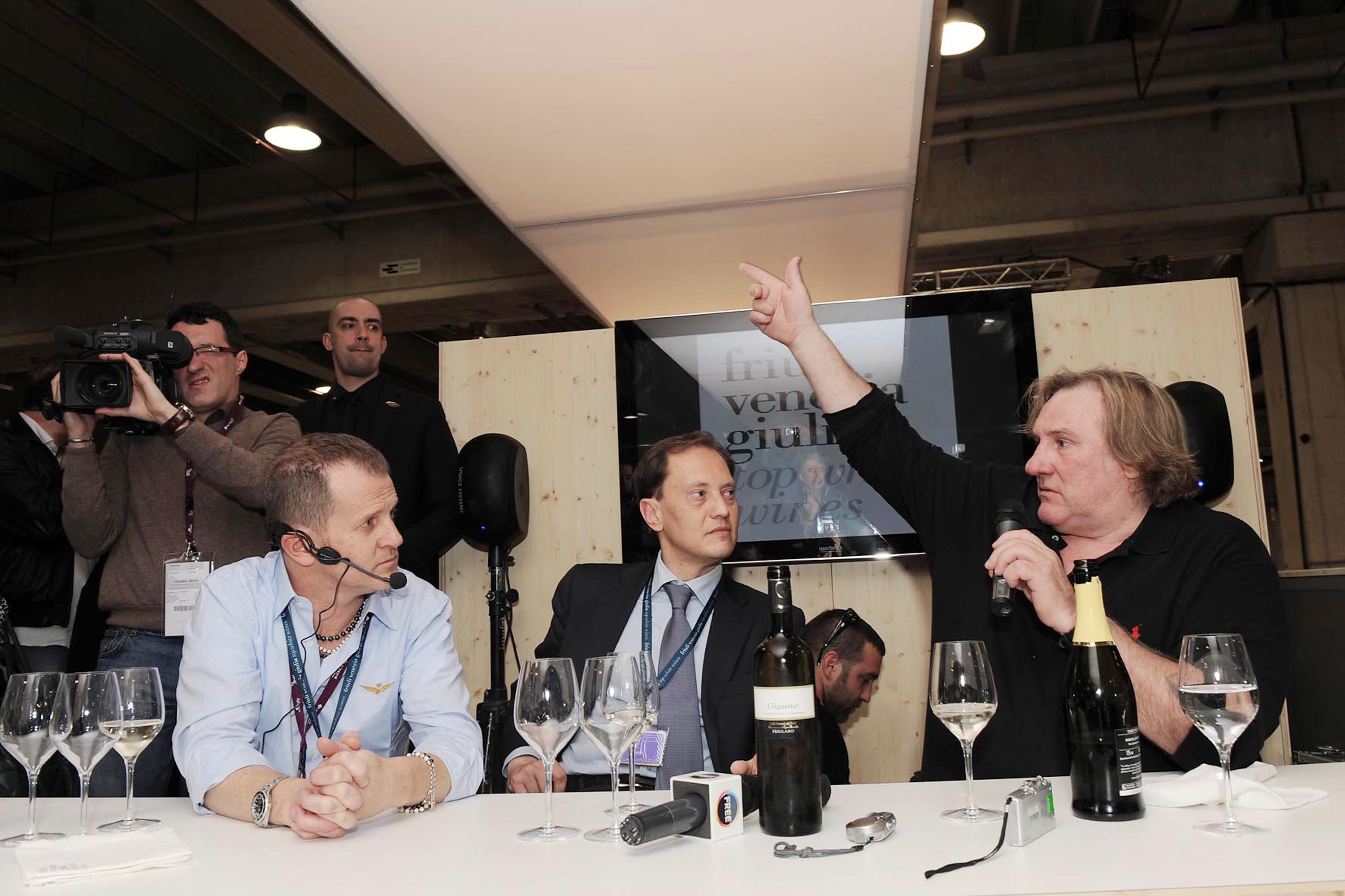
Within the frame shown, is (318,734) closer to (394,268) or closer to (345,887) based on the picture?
(345,887)

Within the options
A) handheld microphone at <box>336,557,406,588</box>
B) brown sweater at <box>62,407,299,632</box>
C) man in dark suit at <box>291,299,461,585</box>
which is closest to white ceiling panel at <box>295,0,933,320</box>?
man in dark suit at <box>291,299,461,585</box>

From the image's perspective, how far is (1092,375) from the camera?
2.25 meters

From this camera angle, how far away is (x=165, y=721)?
2377 millimetres

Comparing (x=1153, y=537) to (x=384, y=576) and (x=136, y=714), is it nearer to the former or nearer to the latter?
(x=384, y=576)

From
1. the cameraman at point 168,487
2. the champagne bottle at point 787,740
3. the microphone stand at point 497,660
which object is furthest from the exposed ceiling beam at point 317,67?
the champagne bottle at point 787,740

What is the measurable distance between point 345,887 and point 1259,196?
7249mm

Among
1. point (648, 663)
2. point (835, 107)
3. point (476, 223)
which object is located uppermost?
point (476, 223)

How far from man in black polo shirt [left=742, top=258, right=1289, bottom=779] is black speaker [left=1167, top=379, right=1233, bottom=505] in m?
1.16

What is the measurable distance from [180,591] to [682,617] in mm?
1306

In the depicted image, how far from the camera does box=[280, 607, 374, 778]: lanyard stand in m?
1.86

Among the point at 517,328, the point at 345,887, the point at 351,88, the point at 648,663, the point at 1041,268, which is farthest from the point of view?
the point at 517,328

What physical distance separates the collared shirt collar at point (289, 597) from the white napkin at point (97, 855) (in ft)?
1.71

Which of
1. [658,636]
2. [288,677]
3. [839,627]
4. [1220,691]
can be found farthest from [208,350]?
[1220,691]

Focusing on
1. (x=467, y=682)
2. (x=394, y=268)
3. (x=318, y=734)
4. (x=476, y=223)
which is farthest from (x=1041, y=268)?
(x=318, y=734)
